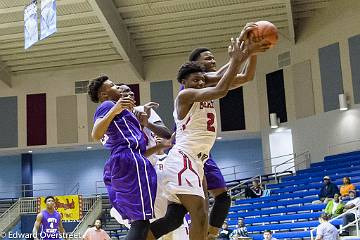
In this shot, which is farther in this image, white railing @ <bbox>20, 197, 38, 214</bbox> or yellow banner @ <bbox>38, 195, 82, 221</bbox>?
white railing @ <bbox>20, 197, 38, 214</bbox>

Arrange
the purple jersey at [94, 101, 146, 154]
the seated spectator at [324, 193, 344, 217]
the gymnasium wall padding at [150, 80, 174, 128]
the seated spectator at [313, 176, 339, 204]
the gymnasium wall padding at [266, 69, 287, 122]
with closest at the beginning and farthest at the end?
1. the purple jersey at [94, 101, 146, 154]
2. the seated spectator at [324, 193, 344, 217]
3. the seated spectator at [313, 176, 339, 204]
4. the gymnasium wall padding at [266, 69, 287, 122]
5. the gymnasium wall padding at [150, 80, 174, 128]

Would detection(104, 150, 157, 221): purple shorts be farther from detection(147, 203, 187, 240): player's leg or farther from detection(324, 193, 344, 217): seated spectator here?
detection(324, 193, 344, 217): seated spectator

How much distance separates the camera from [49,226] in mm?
8922

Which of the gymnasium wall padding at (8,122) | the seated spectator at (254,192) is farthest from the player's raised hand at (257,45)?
the gymnasium wall padding at (8,122)

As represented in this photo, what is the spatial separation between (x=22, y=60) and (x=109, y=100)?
823 inches

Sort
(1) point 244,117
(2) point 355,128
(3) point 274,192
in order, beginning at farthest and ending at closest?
(1) point 244,117
(2) point 355,128
(3) point 274,192

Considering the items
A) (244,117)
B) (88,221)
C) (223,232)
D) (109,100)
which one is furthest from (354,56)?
(109,100)

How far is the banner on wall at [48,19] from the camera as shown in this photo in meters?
12.0

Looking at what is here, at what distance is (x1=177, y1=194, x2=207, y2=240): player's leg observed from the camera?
4.02 metres

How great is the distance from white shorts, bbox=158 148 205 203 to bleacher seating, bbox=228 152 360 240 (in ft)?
32.5

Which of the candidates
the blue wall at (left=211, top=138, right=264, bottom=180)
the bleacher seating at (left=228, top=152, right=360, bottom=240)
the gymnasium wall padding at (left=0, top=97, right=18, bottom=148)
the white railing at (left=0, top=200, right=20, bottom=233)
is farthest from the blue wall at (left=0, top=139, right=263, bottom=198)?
the bleacher seating at (left=228, top=152, right=360, bottom=240)

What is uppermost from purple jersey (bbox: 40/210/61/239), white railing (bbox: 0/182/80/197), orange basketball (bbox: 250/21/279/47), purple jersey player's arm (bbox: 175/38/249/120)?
orange basketball (bbox: 250/21/279/47)

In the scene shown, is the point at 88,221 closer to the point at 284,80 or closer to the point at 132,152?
the point at 284,80

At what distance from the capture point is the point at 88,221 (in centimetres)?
2100
